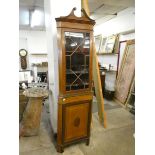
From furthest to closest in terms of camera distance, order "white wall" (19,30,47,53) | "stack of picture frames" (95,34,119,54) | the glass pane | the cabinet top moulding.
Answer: "white wall" (19,30,47,53) < "stack of picture frames" (95,34,119,54) < the glass pane < the cabinet top moulding

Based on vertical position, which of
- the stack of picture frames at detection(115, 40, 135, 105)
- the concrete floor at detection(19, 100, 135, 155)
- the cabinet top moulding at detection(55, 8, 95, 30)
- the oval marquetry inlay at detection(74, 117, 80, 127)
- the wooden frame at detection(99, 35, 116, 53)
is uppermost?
the wooden frame at detection(99, 35, 116, 53)

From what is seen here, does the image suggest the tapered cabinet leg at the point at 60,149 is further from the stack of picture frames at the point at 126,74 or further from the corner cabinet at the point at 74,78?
the stack of picture frames at the point at 126,74

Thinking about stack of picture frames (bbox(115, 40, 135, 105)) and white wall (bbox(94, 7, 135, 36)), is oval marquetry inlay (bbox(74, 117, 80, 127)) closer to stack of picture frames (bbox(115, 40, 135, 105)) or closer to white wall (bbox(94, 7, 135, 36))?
stack of picture frames (bbox(115, 40, 135, 105))

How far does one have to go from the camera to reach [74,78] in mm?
2471

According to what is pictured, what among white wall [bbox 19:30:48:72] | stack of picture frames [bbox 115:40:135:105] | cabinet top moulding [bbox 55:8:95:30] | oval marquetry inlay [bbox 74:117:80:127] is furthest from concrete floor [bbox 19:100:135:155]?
white wall [bbox 19:30:48:72]

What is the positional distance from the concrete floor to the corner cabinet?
178 millimetres

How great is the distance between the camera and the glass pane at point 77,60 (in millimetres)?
2357

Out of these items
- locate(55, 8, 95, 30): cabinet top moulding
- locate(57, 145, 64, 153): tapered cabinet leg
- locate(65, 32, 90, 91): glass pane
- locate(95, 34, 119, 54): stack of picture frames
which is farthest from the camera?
locate(95, 34, 119, 54): stack of picture frames

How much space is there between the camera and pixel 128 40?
4602 millimetres

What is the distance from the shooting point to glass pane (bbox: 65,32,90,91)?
2.36 metres

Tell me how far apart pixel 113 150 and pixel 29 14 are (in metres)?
4.45

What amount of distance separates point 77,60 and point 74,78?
0.87 feet
